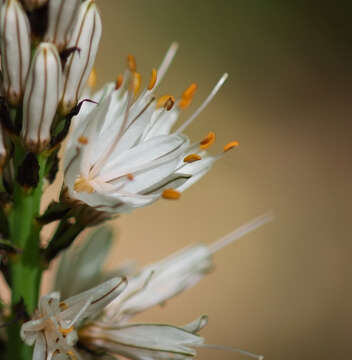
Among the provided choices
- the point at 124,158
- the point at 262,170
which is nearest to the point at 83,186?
the point at 124,158

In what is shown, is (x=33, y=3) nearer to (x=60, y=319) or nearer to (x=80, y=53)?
(x=80, y=53)

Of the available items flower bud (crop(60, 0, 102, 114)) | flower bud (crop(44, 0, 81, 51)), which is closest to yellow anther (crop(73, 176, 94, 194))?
flower bud (crop(60, 0, 102, 114))

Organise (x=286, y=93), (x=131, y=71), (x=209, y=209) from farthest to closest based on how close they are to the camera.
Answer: (x=286, y=93) → (x=209, y=209) → (x=131, y=71)

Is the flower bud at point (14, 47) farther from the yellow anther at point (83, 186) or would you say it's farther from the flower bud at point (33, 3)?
the yellow anther at point (83, 186)

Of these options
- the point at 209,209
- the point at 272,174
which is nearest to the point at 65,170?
the point at 209,209

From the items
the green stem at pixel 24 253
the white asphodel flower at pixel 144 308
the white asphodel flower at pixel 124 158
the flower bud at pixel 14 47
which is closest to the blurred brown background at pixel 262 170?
the white asphodel flower at pixel 144 308

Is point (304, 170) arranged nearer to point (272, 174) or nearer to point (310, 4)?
point (272, 174)

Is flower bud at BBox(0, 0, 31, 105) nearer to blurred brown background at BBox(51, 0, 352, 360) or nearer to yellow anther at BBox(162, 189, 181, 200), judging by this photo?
yellow anther at BBox(162, 189, 181, 200)
